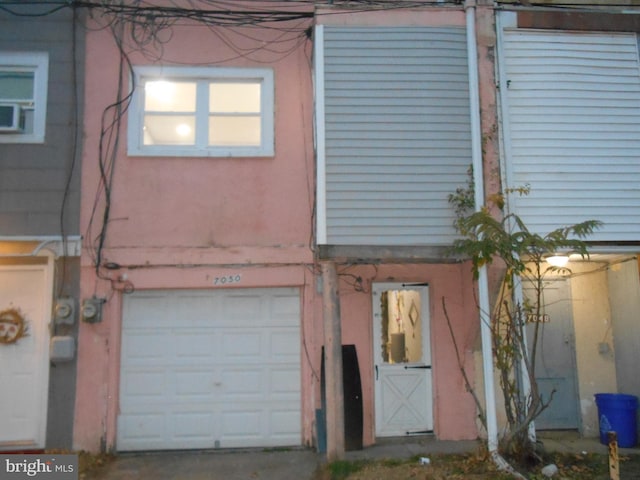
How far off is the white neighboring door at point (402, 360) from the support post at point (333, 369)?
121cm

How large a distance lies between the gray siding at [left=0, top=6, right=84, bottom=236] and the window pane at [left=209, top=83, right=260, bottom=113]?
6.22 feet

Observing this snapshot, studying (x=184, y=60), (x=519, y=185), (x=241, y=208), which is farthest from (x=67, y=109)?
(x=519, y=185)

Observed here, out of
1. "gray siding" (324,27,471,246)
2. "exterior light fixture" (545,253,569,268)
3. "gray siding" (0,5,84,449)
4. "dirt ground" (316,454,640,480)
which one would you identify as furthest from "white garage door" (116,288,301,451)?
"exterior light fixture" (545,253,569,268)

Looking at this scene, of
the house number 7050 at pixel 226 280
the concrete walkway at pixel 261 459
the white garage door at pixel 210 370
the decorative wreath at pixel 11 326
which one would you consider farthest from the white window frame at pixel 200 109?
the concrete walkway at pixel 261 459

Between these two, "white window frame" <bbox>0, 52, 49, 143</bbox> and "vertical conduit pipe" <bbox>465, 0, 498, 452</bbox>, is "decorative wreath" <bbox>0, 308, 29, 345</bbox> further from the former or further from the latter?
"vertical conduit pipe" <bbox>465, 0, 498, 452</bbox>

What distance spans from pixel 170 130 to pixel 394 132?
3309mm

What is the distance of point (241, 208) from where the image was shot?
7562 mm

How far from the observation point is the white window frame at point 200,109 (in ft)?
24.9

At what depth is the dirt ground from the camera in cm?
600

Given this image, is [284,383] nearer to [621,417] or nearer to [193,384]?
[193,384]

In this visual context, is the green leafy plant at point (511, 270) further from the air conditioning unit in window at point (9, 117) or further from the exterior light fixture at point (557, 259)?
the air conditioning unit in window at point (9, 117)

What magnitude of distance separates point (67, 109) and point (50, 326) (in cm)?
306

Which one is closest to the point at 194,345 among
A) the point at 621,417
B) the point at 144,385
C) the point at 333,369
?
the point at 144,385

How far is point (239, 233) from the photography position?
24.7 feet
